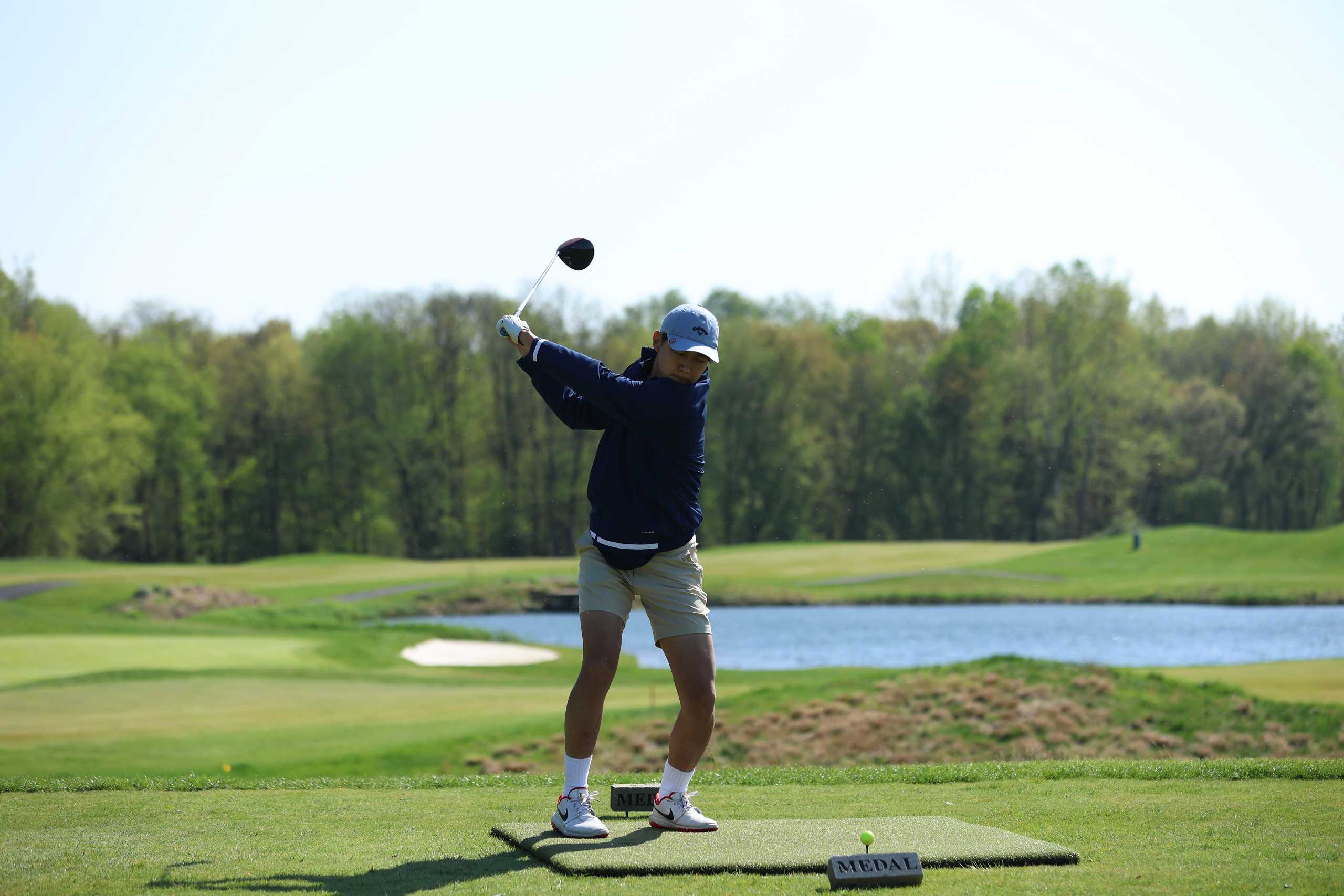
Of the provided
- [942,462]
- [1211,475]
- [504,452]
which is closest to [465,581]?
[504,452]

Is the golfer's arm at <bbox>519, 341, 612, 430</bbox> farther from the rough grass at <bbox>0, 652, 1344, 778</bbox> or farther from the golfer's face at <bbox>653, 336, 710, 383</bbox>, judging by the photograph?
the rough grass at <bbox>0, 652, 1344, 778</bbox>

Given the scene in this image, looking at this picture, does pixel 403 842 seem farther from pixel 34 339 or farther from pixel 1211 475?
pixel 1211 475

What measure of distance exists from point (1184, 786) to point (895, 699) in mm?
9156

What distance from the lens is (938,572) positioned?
5388 cm

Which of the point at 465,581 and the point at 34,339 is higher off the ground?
the point at 34,339

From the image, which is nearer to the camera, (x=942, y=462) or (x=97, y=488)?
(x=97, y=488)

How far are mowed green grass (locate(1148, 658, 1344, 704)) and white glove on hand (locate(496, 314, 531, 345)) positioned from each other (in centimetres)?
1369

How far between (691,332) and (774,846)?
2102mm

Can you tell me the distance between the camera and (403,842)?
18.0 feet

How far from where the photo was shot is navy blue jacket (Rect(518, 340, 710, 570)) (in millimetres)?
5508

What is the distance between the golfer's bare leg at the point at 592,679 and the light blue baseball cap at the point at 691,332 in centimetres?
116

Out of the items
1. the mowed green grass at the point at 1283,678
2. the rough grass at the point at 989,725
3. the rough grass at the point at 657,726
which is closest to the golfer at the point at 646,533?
the rough grass at the point at 657,726

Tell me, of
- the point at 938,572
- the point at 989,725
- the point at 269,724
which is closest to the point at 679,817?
the point at 989,725

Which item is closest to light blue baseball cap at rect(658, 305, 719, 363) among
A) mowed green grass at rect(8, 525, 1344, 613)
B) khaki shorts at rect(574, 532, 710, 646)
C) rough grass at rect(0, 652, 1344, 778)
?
khaki shorts at rect(574, 532, 710, 646)
